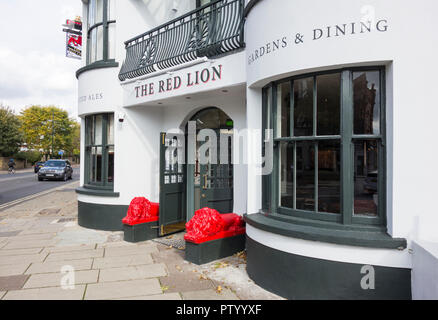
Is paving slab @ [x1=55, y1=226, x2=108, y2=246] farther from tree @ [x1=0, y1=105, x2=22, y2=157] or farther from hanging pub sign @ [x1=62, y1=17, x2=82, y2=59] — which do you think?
tree @ [x1=0, y1=105, x2=22, y2=157]

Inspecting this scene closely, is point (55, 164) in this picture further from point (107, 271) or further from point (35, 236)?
point (107, 271)

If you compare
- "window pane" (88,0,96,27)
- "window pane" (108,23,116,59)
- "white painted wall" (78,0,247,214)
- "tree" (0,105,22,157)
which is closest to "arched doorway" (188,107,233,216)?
"white painted wall" (78,0,247,214)

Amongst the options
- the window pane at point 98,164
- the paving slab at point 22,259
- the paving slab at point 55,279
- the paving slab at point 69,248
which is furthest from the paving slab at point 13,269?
the window pane at point 98,164

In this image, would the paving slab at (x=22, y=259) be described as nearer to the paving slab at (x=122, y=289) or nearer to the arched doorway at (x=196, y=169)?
the paving slab at (x=122, y=289)

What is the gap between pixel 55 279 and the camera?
467cm

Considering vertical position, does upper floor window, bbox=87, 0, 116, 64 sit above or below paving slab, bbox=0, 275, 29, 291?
above

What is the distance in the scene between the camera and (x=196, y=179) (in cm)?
793

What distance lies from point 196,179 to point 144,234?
6.00 feet

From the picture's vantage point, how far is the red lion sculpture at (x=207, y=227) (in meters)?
5.37

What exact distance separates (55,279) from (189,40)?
15.7 ft

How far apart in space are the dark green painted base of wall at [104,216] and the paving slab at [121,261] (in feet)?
7.56

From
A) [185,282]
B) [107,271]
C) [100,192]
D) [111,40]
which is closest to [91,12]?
[111,40]

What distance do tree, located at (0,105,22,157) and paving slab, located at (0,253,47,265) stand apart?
4269cm

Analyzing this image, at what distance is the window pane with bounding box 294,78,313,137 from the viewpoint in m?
4.05
